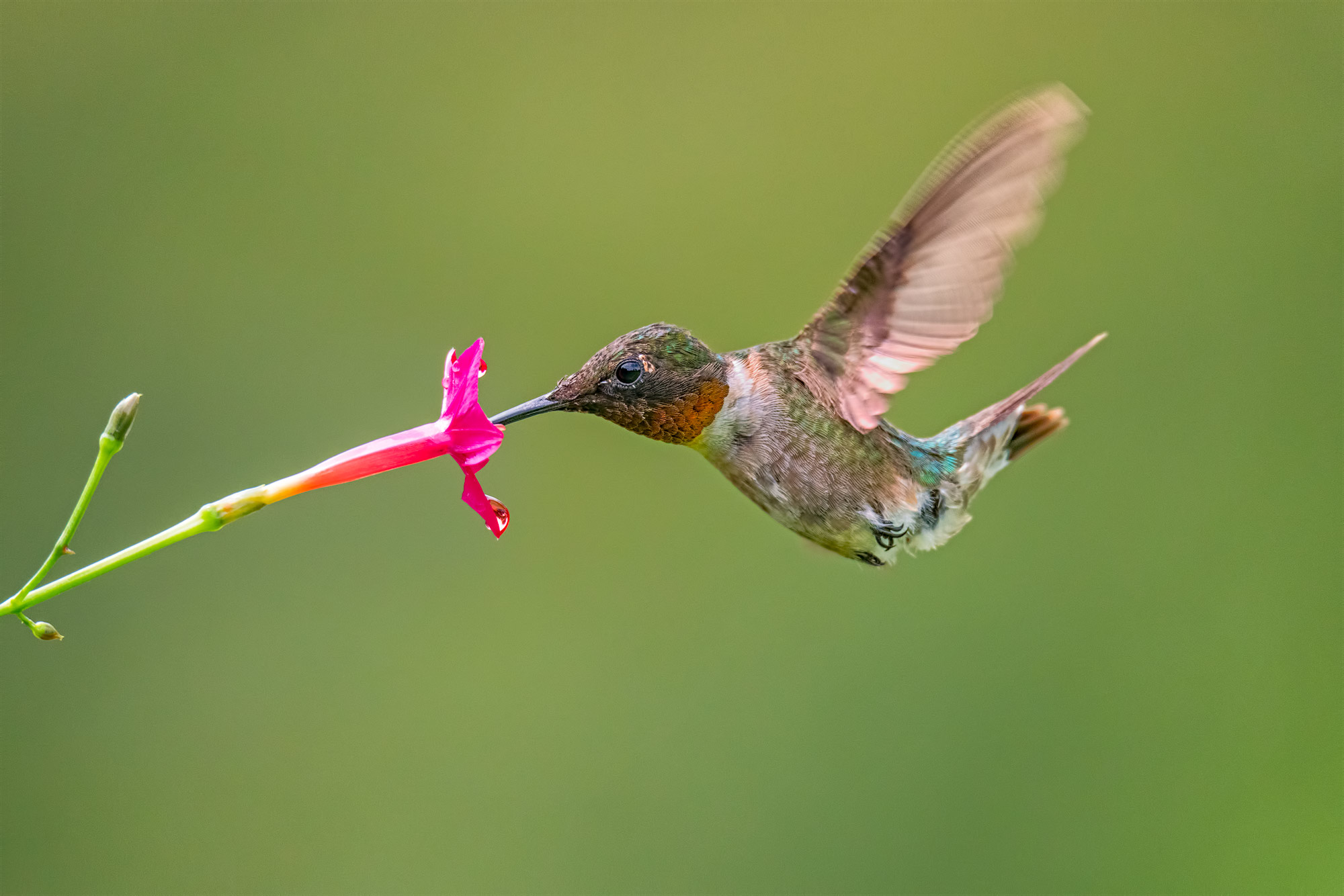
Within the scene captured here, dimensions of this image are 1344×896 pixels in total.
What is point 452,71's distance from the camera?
3977 mm

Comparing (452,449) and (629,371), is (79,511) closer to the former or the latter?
(452,449)

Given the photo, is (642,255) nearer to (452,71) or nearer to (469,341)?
(469,341)

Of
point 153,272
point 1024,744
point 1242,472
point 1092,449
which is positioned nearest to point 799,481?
point 1024,744

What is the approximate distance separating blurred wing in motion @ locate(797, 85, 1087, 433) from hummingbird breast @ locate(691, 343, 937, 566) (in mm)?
36

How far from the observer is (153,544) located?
1061 millimetres

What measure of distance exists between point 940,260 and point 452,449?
0.68 metres

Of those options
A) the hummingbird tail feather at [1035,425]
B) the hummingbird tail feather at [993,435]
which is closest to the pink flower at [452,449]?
the hummingbird tail feather at [993,435]

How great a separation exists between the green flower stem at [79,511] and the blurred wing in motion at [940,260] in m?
0.91

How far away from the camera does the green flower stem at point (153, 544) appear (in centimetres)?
101

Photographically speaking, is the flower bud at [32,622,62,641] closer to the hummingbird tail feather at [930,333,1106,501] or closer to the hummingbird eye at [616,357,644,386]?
the hummingbird eye at [616,357,644,386]

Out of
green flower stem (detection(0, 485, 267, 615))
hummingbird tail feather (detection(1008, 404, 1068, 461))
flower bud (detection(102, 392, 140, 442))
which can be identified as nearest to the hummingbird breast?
hummingbird tail feather (detection(1008, 404, 1068, 461))

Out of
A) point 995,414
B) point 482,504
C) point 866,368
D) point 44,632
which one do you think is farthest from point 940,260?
point 44,632

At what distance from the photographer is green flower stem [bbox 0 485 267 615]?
3.33 ft

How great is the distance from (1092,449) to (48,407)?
326 cm
